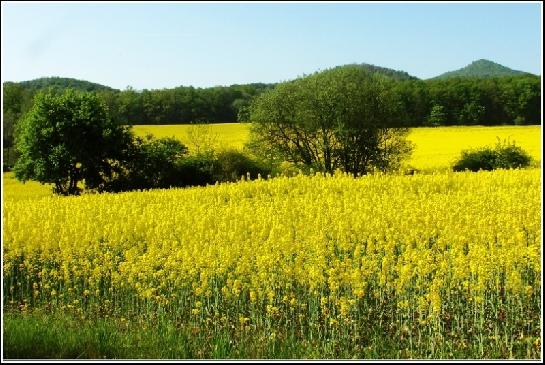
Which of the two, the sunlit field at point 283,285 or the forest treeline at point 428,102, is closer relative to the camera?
the sunlit field at point 283,285

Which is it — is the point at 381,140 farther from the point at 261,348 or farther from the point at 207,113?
the point at 261,348

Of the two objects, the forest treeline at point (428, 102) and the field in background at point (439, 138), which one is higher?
the forest treeline at point (428, 102)

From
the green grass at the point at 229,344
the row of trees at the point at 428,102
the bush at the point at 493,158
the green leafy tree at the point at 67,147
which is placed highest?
the row of trees at the point at 428,102

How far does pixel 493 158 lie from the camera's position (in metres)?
42.2

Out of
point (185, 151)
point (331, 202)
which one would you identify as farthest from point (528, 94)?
point (331, 202)

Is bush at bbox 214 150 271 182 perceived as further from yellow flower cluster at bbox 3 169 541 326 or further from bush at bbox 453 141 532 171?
yellow flower cluster at bbox 3 169 541 326

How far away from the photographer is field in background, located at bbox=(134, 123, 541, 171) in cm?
4625

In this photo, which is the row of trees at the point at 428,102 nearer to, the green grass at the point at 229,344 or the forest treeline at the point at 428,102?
the forest treeline at the point at 428,102

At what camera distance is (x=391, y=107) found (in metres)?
43.4

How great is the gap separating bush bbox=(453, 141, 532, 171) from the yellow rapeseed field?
84.0 ft

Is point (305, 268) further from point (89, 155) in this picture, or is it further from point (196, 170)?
point (196, 170)

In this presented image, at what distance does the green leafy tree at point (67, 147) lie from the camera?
36.2 metres

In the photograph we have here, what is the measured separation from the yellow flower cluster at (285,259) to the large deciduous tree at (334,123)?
2484cm

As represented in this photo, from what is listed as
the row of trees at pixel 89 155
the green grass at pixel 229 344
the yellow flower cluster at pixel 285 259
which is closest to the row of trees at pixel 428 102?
the row of trees at pixel 89 155
